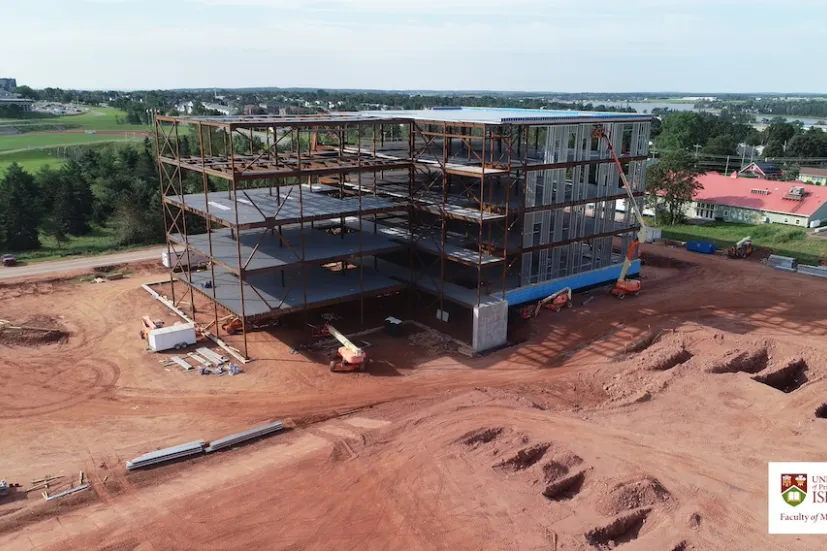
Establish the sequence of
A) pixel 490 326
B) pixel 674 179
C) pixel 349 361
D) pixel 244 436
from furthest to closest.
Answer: pixel 674 179 → pixel 490 326 → pixel 349 361 → pixel 244 436

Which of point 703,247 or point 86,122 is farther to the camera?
point 86,122

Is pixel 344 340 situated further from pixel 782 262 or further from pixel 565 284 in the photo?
pixel 782 262

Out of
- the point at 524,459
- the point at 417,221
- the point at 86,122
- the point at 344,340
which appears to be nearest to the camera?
the point at 524,459

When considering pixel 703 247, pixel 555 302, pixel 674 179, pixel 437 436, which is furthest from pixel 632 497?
pixel 674 179

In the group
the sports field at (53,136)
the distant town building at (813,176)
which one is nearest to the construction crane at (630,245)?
the distant town building at (813,176)

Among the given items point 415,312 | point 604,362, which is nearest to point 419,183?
point 415,312

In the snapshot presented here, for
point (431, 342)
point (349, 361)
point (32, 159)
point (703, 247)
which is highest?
point (32, 159)

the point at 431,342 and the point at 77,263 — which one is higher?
the point at 77,263
